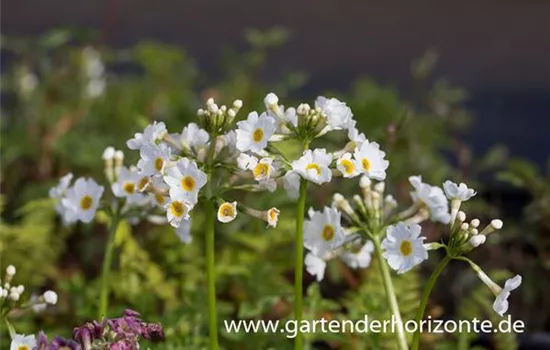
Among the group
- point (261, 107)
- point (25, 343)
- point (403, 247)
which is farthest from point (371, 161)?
point (261, 107)

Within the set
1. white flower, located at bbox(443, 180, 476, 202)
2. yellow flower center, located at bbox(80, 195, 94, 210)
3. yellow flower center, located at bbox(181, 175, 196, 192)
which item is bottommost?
yellow flower center, located at bbox(181, 175, 196, 192)

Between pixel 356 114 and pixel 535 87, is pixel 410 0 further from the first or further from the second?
pixel 356 114

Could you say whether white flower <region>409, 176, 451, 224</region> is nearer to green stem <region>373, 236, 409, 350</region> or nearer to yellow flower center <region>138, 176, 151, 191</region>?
green stem <region>373, 236, 409, 350</region>

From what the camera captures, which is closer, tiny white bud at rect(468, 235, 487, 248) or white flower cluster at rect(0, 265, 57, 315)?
tiny white bud at rect(468, 235, 487, 248)

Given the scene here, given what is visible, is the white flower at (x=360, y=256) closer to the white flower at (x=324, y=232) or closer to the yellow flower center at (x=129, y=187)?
the white flower at (x=324, y=232)

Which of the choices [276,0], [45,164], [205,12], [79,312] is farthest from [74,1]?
[79,312]

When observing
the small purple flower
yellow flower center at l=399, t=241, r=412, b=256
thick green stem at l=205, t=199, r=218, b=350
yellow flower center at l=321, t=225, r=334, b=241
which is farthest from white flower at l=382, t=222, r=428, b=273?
the small purple flower
